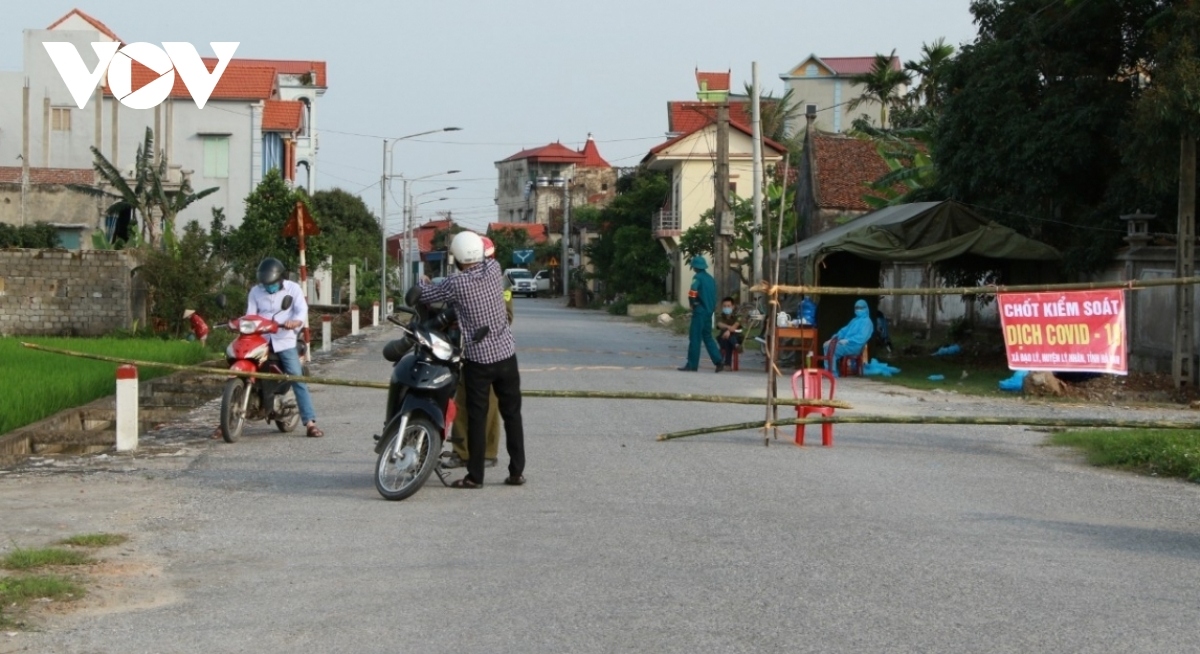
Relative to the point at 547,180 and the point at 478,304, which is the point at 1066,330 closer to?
the point at 478,304

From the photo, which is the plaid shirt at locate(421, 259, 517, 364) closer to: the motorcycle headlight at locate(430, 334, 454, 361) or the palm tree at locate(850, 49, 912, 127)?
the motorcycle headlight at locate(430, 334, 454, 361)

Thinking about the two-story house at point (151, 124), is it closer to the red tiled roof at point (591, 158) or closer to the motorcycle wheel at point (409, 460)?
the motorcycle wheel at point (409, 460)

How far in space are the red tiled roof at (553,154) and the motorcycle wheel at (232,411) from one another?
414ft

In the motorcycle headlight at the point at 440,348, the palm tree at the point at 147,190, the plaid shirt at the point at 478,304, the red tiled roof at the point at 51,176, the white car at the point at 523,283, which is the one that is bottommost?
the motorcycle headlight at the point at 440,348

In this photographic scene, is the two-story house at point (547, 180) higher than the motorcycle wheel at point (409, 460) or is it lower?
higher

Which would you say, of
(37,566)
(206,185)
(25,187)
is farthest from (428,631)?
(206,185)

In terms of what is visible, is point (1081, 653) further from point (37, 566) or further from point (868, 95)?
point (868, 95)

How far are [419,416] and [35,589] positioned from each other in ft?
10.9

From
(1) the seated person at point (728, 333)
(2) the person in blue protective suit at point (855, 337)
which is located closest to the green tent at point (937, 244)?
(2) the person in blue protective suit at point (855, 337)

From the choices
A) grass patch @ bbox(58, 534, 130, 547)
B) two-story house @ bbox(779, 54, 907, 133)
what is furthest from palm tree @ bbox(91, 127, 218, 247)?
two-story house @ bbox(779, 54, 907, 133)

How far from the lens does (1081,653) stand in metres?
5.66

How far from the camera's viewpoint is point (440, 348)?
9.58 m

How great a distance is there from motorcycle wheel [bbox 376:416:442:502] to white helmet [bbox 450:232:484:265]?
117 centimetres

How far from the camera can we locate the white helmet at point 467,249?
985 centimetres
